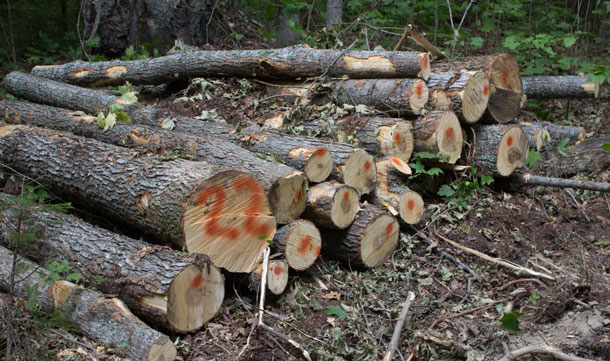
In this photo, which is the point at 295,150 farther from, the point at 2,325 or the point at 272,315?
the point at 2,325

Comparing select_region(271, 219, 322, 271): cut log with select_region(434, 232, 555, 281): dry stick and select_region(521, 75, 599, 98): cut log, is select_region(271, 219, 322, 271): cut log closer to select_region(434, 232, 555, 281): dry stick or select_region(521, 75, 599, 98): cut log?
select_region(434, 232, 555, 281): dry stick

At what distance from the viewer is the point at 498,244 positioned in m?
4.80

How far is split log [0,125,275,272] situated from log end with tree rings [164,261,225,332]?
196 mm

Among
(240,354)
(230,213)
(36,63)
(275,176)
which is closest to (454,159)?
(275,176)

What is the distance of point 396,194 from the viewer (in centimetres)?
488

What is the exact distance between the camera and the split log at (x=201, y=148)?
423cm

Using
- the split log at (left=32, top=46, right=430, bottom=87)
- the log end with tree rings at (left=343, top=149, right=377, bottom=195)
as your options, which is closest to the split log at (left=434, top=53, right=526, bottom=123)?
the split log at (left=32, top=46, right=430, bottom=87)

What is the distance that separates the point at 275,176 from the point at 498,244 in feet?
7.34

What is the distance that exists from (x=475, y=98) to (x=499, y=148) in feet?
1.92

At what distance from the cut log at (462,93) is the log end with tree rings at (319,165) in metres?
1.57

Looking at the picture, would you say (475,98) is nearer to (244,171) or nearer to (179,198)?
(244,171)

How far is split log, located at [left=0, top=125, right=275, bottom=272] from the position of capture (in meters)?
3.76

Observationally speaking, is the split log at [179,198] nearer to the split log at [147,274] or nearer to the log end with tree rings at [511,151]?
the split log at [147,274]

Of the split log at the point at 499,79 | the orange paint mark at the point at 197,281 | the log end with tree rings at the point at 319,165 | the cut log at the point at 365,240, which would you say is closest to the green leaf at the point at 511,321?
the cut log at the point at 365,240
